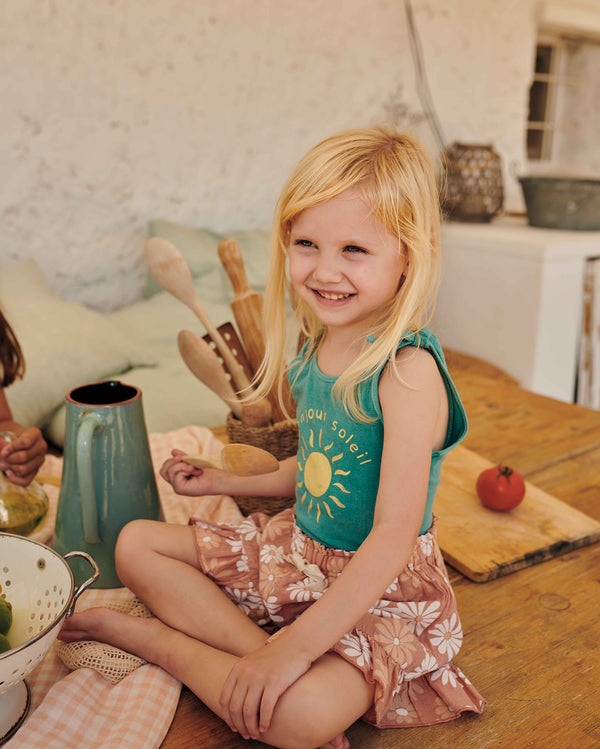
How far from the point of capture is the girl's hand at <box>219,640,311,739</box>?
0.53m

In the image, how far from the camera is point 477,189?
8.28 ft

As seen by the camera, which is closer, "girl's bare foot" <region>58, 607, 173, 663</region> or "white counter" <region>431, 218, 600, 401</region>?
"girl's bare foot" <region>58, 607, 173, 663</region>

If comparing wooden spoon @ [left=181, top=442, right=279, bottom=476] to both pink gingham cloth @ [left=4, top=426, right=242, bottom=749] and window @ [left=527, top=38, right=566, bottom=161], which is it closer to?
pink gingham cloth @ [left=4, top=426, right=242, bottom=749]

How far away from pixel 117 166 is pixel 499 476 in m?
1.67

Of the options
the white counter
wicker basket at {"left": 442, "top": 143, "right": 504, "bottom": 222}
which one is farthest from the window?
the white counter

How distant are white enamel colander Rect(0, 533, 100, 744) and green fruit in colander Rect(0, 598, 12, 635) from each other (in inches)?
0.6

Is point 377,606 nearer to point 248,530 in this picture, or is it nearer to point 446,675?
point 446,675

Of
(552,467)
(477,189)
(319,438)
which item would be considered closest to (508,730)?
(319,438)

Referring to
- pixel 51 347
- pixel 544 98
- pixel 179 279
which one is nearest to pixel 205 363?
pixel 179 279

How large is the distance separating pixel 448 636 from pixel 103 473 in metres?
0.41

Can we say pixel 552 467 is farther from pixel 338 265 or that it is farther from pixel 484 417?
pixel 338 265

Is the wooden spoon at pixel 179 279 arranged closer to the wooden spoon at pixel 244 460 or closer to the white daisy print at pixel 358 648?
the wooden spoon at pixel 244 460

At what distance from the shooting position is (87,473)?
2.25 feet

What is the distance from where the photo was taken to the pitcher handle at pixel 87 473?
26.8 inches
